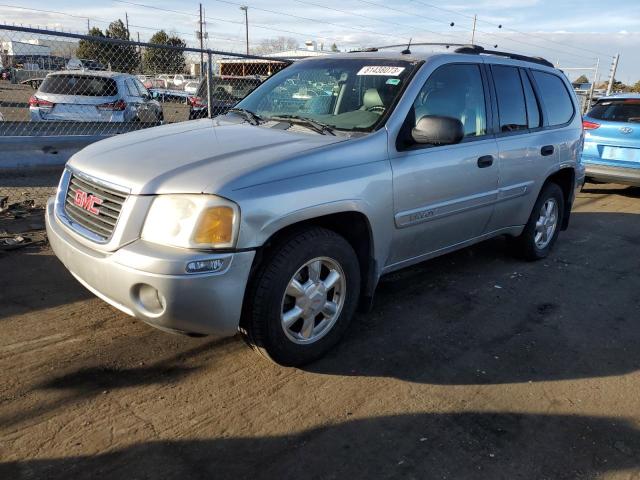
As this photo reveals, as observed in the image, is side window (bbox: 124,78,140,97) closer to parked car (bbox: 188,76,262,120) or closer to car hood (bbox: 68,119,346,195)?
parked car (bbox: 188,76,262,120)

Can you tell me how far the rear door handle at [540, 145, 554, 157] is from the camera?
4930 millimetres

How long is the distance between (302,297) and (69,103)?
7.74 metres

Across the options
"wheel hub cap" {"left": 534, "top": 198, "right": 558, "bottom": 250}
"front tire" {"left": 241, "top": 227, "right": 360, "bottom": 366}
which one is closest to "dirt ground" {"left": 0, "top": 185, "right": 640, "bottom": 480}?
"front tire" {"left": 241, "top": 227, "right": 360, "bottom": 366}

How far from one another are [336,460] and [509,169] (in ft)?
9.73

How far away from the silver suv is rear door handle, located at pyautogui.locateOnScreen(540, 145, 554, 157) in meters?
0.05

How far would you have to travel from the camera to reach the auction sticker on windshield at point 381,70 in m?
3.87

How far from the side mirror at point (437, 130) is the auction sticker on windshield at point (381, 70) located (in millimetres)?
518

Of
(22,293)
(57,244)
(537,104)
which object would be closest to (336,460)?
(57,244)

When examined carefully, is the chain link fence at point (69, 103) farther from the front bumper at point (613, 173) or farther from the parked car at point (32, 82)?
the front bumper at point (613, 173)

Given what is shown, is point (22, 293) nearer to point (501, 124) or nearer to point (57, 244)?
point (57, 244)

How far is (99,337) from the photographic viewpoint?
3.51 meters

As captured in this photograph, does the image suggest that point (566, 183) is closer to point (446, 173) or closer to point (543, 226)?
point (543, 226)

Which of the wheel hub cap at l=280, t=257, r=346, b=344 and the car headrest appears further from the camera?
the car headrest

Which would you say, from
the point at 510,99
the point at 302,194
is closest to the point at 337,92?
the point at 302,194
